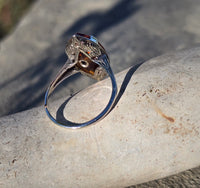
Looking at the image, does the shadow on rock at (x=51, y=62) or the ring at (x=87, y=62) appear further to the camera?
the shadow on rock at (x=51, y=62)

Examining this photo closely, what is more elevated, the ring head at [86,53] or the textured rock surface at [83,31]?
the ring head at [86,53]

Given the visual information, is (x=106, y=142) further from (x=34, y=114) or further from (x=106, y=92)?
(x=34, y=114)

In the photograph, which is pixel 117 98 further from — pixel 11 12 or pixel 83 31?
pixel 11 12

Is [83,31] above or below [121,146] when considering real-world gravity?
below

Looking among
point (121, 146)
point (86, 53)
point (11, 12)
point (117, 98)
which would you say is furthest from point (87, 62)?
point (11, 12)

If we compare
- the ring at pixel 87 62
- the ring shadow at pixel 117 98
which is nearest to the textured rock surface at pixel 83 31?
the ring at pixel 87 62

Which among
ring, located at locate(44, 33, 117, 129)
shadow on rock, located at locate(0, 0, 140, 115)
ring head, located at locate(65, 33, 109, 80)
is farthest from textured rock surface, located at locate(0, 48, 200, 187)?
shadow on rock, located at locate(0, 0, 140, 115)

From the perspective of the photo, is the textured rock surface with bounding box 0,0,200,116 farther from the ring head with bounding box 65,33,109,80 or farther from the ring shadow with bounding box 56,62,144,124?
the ring shadow with bounding box 56,62,144,124

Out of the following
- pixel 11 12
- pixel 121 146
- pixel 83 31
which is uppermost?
pixel 121 146

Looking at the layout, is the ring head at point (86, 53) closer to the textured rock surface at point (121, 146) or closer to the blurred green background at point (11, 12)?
the textured rock surface at point (121, 146)
